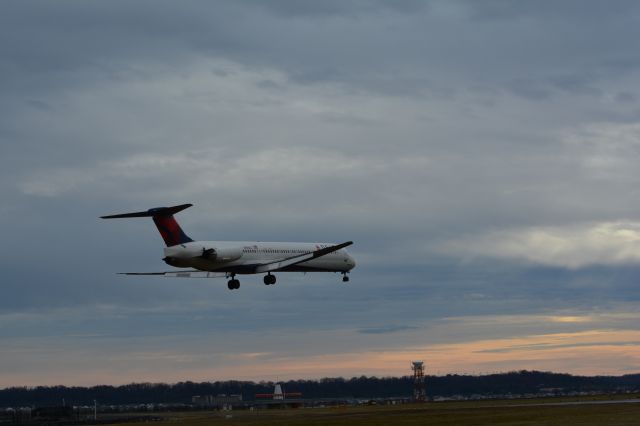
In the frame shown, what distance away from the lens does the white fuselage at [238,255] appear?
69.1m

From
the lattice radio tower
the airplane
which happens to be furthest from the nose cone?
the lattice radio tower

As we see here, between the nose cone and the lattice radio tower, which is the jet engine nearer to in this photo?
the nose cone

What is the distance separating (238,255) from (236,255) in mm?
234

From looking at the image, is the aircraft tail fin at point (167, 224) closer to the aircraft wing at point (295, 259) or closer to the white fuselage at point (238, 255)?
the white fuselage at point (238, 255)

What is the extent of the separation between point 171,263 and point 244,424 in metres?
13.9

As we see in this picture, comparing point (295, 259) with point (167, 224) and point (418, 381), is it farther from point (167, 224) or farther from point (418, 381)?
point (418, 381)

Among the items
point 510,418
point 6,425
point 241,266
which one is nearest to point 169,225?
point 241,266

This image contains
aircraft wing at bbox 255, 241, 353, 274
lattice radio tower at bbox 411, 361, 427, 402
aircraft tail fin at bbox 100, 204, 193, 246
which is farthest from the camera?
lattice radio tower at bbox 411, 361, 427, 402

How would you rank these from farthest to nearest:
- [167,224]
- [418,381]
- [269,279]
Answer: [418,381] < [269,279] < [167,224]

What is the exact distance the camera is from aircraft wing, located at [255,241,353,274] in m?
75.5

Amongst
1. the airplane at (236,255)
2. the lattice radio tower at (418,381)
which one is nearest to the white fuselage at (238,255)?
the airplane at (236,255)

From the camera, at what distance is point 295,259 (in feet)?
260

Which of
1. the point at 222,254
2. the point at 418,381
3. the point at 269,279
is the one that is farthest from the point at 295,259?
the point at 418,381

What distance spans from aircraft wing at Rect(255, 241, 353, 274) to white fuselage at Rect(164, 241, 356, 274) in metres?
0.31
